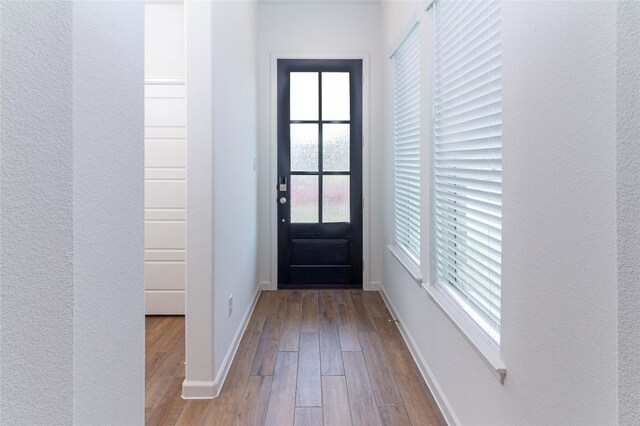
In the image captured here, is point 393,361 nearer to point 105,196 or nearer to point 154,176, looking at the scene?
point 105,196

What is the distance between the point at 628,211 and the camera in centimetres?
76

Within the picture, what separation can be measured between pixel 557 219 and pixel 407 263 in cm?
193

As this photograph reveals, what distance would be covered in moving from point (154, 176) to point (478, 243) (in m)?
2.67

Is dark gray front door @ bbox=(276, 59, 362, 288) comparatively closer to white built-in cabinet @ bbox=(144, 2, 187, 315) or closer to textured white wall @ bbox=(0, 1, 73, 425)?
white built-in cabinet @ bbox=(144, 2, 187, 315)

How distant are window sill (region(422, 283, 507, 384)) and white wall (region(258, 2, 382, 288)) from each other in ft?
7.20

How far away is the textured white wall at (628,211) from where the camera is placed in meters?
0.74

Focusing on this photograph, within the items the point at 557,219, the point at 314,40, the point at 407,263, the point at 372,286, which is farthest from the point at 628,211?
the point at 314,40

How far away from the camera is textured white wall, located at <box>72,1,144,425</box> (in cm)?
93

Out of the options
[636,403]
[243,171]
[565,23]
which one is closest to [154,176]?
[243,171]

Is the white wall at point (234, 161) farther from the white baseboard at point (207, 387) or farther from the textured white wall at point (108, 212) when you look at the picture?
the textured white wall at point (108, 212)

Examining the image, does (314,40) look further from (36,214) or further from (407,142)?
(36,214)

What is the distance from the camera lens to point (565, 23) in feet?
3.38

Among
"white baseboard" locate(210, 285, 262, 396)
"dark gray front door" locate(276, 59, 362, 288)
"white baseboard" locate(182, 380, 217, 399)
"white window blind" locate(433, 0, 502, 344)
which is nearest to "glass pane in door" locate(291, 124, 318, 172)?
"dark gray front door" locate(276, 59, 362, 288)

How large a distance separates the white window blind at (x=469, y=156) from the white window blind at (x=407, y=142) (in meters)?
0.55
